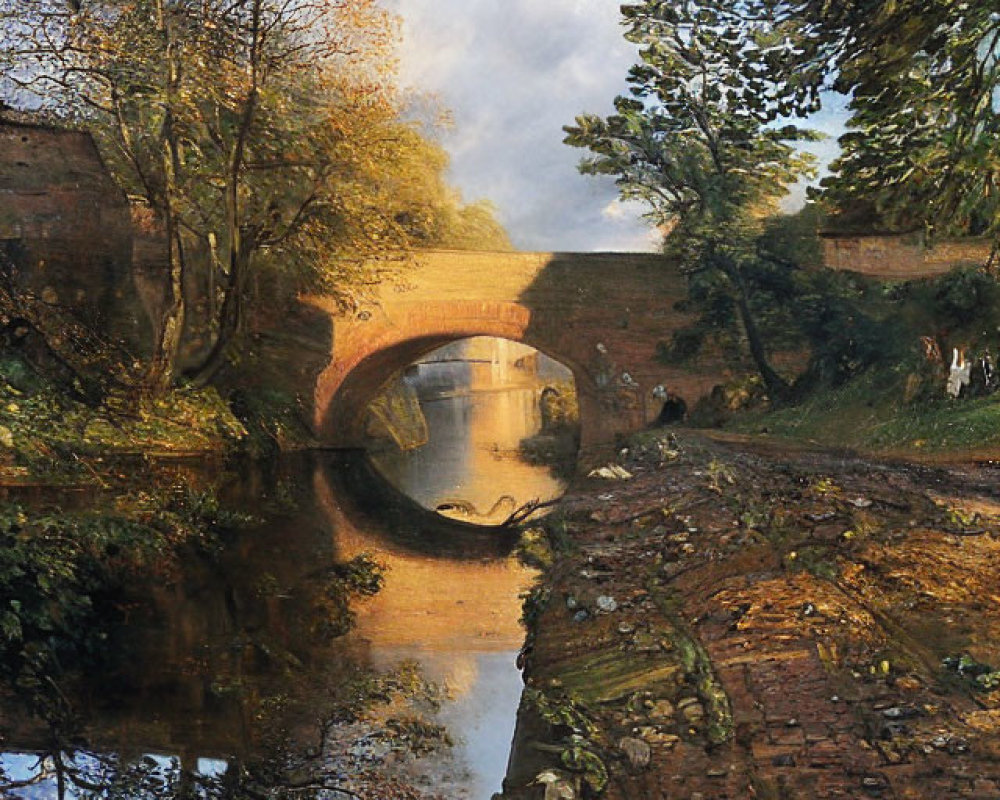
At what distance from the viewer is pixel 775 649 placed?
5703mm

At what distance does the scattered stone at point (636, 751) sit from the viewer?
15.2ft

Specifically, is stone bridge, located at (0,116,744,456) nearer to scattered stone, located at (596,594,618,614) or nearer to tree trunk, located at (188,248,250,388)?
tree trunk, located at (188,248,250,388)

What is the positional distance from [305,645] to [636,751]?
3.99m

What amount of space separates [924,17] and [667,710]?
202 inches

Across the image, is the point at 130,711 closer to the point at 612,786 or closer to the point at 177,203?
the point at 612,786

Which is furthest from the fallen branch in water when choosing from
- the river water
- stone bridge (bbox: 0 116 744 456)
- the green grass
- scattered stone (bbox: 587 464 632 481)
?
stone bridge (bbox: 0 116 744 456)

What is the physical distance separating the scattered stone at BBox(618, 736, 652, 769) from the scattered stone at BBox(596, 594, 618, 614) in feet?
6.88

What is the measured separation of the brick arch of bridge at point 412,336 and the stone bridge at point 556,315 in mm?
24

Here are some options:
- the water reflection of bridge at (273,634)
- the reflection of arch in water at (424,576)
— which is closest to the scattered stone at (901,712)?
the water reflection of bridge at (273,634)

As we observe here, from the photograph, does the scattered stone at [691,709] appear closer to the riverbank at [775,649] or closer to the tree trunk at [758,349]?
the riverbank at [775,649]

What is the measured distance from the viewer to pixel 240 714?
6172mm

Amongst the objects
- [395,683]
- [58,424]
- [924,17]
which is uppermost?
[924,17]

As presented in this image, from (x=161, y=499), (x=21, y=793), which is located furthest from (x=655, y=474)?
(x=21, y=793)

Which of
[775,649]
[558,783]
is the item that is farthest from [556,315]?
[558,783]
